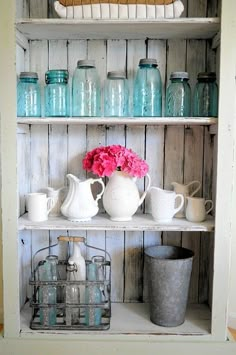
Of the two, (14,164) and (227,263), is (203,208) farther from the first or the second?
(14,164)

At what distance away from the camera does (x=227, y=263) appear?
1.92 metres

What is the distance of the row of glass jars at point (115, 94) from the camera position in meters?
2.06

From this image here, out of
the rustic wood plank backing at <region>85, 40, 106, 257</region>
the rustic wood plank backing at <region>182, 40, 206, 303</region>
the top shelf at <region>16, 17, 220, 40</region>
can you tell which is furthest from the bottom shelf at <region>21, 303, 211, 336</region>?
the top shelf at <region>16, 17, 220, 40</region>

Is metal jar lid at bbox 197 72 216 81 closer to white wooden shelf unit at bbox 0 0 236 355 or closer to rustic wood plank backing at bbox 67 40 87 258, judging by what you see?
white wooden shelf unit at bbox 0 0 236 355

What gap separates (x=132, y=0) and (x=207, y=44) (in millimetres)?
481

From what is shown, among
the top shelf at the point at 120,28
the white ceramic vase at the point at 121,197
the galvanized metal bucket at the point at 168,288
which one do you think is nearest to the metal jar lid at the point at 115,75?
the top shelf at the point at 120,28

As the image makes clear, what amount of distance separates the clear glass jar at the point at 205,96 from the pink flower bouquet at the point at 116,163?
36 centimetres

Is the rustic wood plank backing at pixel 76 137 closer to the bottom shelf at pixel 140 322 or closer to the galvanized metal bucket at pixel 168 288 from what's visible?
the galvanized metal bucket at pixel 168 288

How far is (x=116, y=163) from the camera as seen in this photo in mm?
2012

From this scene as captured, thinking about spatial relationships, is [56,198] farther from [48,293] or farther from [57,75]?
[57,75]

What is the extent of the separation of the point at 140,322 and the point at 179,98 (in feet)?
3.36

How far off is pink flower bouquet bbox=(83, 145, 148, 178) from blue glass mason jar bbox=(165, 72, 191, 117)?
0.28 meters

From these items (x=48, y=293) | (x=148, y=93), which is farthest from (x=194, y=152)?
(x=48, y=293)

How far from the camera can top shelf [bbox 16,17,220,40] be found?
6.18 feet
